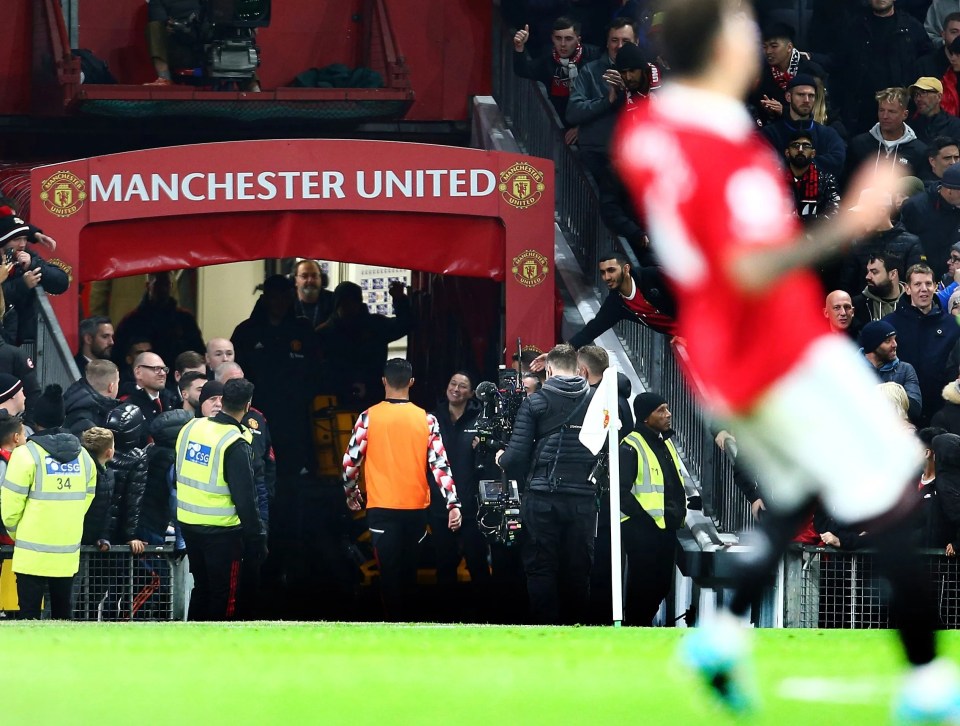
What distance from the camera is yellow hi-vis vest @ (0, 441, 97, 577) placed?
11062 millimetres

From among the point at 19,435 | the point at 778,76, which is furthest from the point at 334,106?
the point at 19,435

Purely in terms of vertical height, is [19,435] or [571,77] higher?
[571,77]

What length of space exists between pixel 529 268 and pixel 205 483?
4.36m

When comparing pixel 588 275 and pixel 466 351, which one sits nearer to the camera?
pixel 588 275

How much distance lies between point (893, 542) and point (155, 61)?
1482 centimetres

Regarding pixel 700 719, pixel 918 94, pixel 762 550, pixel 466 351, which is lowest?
pixel 700 719

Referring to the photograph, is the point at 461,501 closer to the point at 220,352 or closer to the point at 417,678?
the point at 220,352

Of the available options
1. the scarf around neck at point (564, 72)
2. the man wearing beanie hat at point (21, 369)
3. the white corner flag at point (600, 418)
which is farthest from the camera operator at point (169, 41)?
the white corner flag at point (600, 418)

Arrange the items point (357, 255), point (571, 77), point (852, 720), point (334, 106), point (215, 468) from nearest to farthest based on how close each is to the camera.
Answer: point (852, 720) → point (215, 468) → point (357, 255) → point (571, 77) → point (334, 106)

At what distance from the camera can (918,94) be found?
15.8 meters

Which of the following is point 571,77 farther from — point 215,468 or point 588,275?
point 215,468

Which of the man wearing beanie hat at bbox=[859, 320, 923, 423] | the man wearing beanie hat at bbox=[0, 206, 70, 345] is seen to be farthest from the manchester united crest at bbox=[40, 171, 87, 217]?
the man wearing beanie hat at bbox=[859, 320, 923, 423]

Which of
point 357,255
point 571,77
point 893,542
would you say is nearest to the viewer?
point 893,542

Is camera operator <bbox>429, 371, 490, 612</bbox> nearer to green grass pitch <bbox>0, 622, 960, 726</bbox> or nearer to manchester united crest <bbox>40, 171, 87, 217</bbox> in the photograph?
manchester united crest <bbox>40, 171, 87, 217</bbox>
